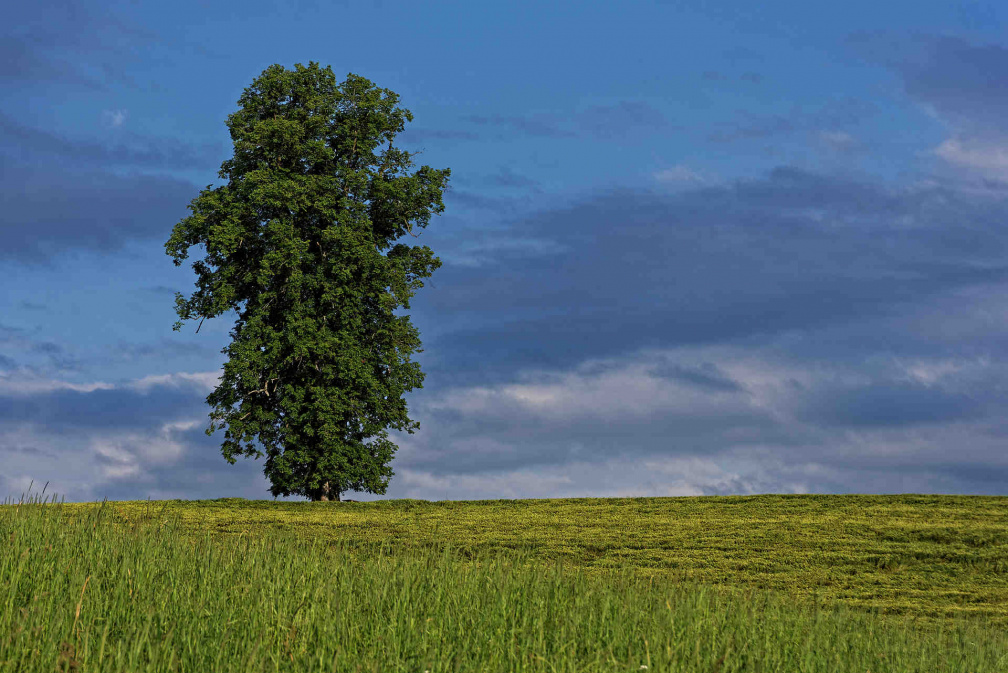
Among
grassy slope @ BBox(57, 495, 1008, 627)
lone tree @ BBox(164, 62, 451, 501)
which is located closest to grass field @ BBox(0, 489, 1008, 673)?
grassy slope @ BBox(57, 495, 1008, 627)

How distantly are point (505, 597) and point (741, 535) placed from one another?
8.43 metres

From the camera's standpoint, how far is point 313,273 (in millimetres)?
20219

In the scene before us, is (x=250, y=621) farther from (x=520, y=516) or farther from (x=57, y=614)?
(x=520, y=516)

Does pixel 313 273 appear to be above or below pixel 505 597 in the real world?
above

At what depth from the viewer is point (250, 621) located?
19.3 ft

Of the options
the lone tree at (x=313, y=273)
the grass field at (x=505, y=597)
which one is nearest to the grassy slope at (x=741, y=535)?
the grass field at (x=505, y=597)

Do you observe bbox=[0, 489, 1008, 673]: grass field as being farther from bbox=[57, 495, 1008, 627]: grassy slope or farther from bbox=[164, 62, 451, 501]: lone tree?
bbox=[164, 62, 451, 501]: lone tree

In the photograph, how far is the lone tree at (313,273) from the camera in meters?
19.5

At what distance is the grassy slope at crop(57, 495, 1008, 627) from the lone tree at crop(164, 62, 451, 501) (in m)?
2.79

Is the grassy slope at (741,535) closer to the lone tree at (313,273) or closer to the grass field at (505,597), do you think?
the grass field at (505,597)

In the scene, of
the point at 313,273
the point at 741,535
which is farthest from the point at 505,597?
the point at 313,273

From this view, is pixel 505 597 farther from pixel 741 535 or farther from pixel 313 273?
pixel 313 273

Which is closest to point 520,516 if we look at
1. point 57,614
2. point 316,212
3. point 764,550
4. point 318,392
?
point 764,550

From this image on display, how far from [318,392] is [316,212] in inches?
182
